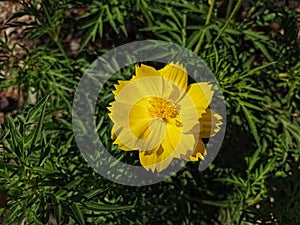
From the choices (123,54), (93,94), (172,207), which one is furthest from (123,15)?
(172,207)

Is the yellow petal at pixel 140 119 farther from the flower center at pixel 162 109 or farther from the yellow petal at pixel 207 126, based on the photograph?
the yellow petal at pixel 207 126

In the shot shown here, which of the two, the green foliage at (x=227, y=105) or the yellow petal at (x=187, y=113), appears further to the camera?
the green foliage at (x=227, y=105)

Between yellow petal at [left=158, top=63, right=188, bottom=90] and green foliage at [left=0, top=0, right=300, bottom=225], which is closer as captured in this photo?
yellow petal at [left=158, top=63, right=188, bottom=90]

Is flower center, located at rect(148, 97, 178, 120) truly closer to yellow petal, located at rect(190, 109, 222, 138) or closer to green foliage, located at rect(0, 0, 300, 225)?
yellow petal, located at rect(190, 109, 222, 138)

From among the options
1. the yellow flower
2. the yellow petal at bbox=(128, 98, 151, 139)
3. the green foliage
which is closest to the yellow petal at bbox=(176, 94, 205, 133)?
the yellow flower

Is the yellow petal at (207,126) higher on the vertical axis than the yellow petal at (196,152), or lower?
higher

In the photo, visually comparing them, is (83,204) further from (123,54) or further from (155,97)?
(123,54)

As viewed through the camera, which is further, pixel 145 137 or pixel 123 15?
pixel 123 15

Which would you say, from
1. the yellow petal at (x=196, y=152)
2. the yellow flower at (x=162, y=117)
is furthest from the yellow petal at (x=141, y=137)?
the yellow petal at (x=196, y=152)
